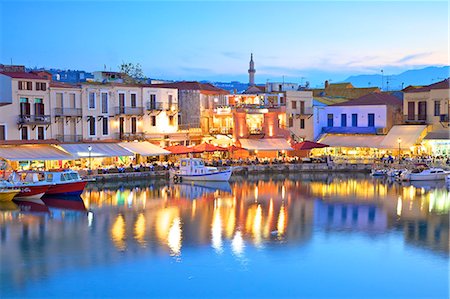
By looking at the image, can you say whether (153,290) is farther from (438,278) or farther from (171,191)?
(171,191)

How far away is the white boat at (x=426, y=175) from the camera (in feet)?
129

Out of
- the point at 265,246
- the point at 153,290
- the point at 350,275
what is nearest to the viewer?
the point at 153,290

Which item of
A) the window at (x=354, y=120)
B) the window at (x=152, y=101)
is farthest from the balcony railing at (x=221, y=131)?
the window at (x=354, y=120)

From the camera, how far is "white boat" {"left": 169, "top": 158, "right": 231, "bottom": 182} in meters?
39.8

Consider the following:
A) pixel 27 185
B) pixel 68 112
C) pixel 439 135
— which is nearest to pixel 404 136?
pixel 439 135

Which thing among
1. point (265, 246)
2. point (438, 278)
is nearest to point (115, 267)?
point (265, 246)

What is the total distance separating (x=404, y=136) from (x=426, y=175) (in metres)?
7.04

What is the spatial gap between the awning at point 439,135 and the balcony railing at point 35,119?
85.9 ft

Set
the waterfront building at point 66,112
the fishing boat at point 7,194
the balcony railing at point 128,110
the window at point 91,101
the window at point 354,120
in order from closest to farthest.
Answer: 1. the fishing boat at point 7,194
2. the waterfront building at point 66,112
3. the window at point 91,101
4. the balcony railing at point 128,110
5. the window at point 354,120

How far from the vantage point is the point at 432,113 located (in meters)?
46.0

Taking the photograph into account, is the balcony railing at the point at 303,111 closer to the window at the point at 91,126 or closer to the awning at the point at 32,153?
the window at the point at 91,126

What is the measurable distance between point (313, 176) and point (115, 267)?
25.3 meters

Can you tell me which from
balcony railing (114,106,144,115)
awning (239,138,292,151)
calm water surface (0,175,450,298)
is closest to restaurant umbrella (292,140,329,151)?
awning (239,138,292,151)

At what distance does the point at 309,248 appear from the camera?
71.7 feet
